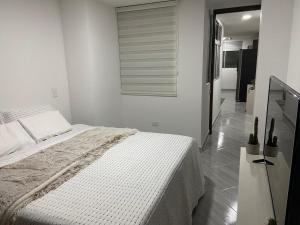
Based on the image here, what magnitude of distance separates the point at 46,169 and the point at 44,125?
100cm

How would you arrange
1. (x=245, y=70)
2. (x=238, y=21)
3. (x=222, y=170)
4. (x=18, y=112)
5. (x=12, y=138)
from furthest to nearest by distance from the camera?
(x=245, y=70) → (x=238, y=21) → (x=222, y=170) → (x=18, y=112) → (x=12, y=138)

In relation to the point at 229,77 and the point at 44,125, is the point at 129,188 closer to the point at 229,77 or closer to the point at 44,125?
the point at 44,125

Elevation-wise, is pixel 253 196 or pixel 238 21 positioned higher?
pixel 238 21

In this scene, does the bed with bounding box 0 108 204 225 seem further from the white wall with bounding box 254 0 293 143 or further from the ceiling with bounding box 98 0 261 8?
the ceiling with bounding box 98 0 261 8

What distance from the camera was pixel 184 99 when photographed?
140 inches

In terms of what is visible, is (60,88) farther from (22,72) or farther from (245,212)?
(245,212)

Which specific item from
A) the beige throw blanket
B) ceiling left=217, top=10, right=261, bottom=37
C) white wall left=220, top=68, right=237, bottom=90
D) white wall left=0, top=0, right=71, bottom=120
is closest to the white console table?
the beige throw blanket

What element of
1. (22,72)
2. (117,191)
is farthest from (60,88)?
(117,191)

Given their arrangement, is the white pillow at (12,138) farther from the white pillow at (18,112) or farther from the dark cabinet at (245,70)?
the dark cabinet at (245,70)

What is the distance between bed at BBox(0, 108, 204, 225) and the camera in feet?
4.15

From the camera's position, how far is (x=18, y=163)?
1.85m

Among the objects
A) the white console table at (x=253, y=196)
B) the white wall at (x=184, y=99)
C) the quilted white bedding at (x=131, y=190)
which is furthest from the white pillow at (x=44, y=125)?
the white console table at (x=253, y=196)

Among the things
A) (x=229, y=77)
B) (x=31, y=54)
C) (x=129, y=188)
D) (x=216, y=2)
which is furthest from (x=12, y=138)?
(x=229, y=77)

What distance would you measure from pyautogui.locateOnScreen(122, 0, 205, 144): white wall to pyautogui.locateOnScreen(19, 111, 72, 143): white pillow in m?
1.43
